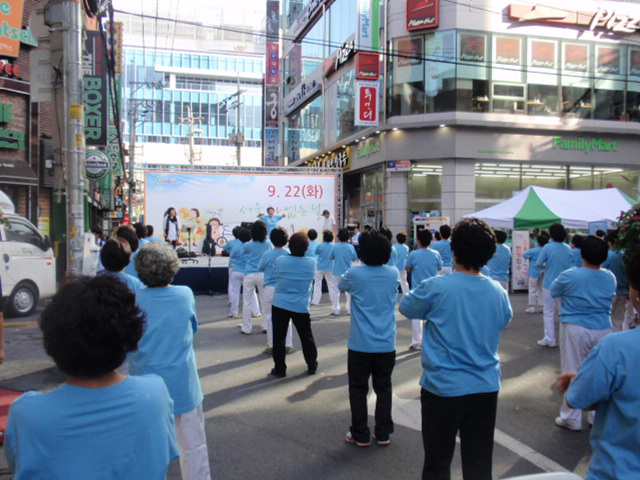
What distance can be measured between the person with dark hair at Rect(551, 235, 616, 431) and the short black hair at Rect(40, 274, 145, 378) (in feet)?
14.3

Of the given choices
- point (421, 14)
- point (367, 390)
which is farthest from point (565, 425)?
point (421, 14)

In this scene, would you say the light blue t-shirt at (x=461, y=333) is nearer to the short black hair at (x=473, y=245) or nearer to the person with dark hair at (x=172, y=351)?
the short black hair at (x=473, y=245)

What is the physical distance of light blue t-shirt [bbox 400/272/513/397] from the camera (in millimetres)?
3033

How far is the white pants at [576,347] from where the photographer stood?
15.6 ft

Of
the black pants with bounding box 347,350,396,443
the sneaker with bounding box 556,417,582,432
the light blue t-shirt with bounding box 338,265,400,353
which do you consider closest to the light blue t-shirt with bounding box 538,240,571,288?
the sneaker with bounding box 556,417,582,432

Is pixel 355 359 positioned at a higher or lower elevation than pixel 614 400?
lower

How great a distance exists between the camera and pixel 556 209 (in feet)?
38.5

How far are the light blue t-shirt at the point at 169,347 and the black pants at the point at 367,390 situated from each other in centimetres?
155

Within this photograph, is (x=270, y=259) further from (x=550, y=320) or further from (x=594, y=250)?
(x=550, y=320)

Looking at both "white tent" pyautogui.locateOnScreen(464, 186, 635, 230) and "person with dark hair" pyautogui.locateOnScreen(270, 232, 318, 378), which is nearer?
"person with dark hair" pyautogui.locateOnScreen(270, 232, 318, 378)

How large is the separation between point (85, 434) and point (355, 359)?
10.2 ft

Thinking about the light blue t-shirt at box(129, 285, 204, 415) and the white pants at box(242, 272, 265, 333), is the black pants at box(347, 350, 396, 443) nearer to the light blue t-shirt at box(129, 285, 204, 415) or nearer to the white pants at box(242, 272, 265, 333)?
the light blue t-shirt at box(129, 285, 204, 415)

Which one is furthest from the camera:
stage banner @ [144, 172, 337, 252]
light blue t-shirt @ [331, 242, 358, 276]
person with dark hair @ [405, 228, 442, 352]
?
stage banner @ [144, 172, 337, 252]

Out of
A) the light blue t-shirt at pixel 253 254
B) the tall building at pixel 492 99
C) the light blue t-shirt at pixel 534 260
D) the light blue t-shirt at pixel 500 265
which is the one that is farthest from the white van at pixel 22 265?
the tall building at pixel 492 99
